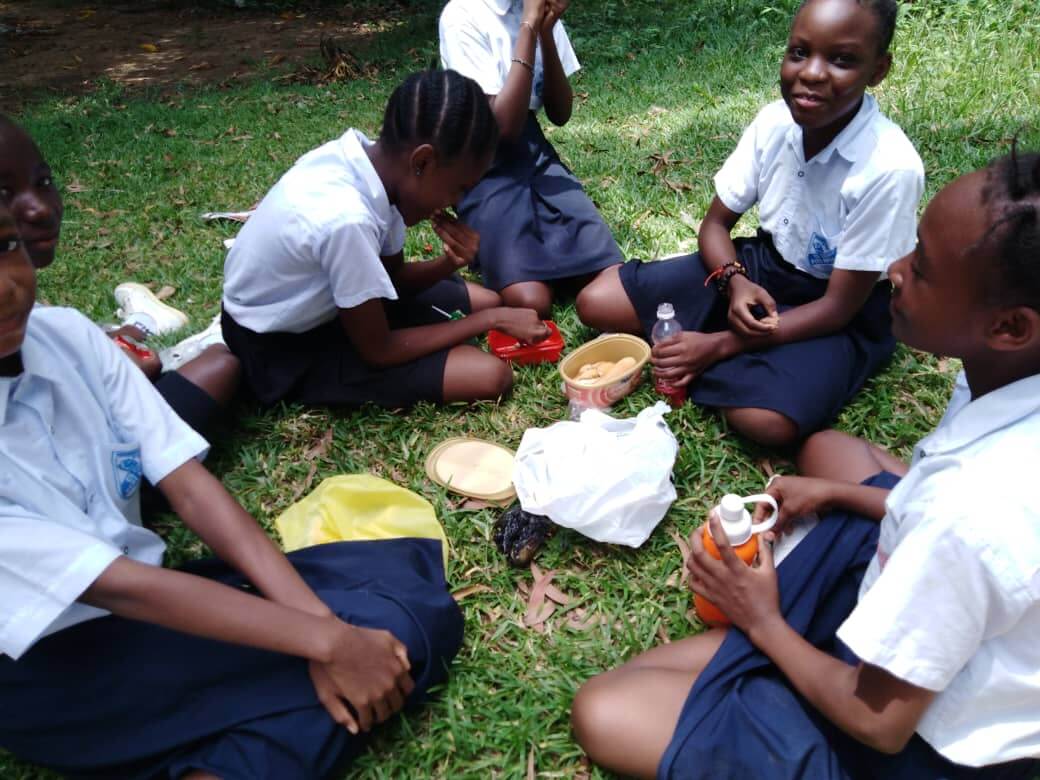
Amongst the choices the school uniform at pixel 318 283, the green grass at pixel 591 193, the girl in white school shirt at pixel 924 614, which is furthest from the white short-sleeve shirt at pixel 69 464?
the girl in white school shirt at pixel 924 614

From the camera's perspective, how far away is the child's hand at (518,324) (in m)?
2.65

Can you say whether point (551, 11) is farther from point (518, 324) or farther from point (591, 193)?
point (518, 324)

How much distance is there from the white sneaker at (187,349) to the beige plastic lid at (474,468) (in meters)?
0.93

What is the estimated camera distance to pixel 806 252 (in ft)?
7.98

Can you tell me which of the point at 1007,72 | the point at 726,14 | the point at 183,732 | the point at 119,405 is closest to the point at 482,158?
the point at 119,405

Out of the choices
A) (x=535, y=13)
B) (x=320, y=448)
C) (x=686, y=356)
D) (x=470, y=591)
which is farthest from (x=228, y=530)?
(x=535, y=13)

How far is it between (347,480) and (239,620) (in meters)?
0.81

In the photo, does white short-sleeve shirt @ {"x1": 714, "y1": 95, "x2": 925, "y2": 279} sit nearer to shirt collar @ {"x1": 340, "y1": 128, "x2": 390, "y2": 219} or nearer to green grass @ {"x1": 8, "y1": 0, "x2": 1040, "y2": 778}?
green grass @ {"x1": 8, "y1": 0, "x2": 1040, "y2": 778}

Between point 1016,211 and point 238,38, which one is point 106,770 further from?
point 238,38

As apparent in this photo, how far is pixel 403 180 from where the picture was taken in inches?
89.2

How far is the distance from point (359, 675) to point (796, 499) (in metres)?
1.04

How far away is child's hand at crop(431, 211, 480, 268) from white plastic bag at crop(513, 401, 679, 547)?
2.51 feet

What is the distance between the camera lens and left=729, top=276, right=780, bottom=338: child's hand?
237 centimetres

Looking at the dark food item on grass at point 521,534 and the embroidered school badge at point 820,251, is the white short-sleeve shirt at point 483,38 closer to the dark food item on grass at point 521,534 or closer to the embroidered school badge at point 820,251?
the embroidered school badge at point 820,251
